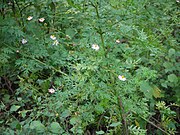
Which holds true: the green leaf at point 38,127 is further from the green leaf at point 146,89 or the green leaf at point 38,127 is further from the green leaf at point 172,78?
the green leaf at point 172,78

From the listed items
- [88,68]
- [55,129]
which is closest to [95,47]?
[88,68]

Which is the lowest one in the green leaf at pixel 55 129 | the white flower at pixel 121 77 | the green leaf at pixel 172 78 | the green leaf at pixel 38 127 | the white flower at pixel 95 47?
the green leaf at pixel 172 78

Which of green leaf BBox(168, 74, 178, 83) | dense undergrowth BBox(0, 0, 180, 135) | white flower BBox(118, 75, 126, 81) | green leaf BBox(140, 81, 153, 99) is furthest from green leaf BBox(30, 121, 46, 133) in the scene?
green leaf BBox(168, 74, 178, 83)

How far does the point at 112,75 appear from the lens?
66.1 inches

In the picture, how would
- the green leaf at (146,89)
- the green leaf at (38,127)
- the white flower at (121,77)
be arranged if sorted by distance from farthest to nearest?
the green leaf at (146,89)
the green leaf at (38,127)
the white flower at (121,77)

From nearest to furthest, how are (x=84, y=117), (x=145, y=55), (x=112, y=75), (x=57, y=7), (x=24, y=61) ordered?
(x=112, y=75) < (x=84, y=117) < (x=24, y=61) < (x=57, y=7) < (x=145, y=55)

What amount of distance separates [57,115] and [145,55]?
3.27 feet

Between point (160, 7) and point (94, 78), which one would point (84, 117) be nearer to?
point (94, 78)

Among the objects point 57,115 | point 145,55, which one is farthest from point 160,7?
point 57,115

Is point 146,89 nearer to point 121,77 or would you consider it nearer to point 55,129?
point 121,77

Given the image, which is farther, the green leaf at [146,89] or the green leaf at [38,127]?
the green leaf at [146,89]

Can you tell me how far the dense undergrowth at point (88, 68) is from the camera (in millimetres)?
1662

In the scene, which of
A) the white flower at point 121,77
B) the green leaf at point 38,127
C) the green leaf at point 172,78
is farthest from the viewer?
the green leaf at point 172,78

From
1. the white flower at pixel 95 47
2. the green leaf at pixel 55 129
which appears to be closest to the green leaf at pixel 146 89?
the white flower at pixel 95 47
